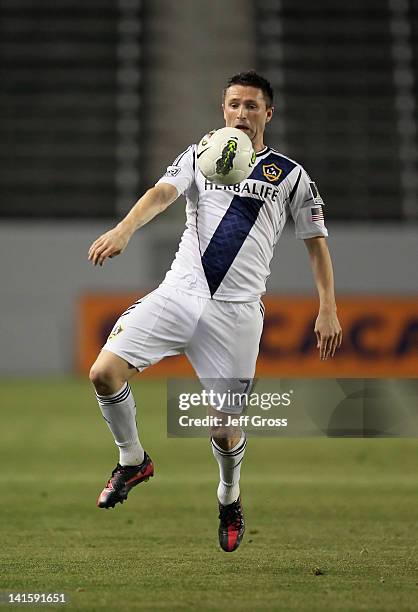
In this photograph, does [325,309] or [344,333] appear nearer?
[325,309]

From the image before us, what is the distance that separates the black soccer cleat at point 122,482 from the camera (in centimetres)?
563

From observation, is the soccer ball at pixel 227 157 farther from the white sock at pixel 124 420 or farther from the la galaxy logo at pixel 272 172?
the white sock at pixel 124 420

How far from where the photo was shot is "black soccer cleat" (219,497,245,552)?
5836 mm

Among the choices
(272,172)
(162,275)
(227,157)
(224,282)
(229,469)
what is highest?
(227,157)

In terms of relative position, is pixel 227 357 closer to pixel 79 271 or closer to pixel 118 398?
pixel 118 398

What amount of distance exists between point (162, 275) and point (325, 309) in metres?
10.2

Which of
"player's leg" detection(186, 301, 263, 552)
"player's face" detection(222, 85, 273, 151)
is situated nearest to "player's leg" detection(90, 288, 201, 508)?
"player's leg" detection(186, 301, 263, 552)

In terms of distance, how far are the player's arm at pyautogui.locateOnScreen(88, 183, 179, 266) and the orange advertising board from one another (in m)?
9.72

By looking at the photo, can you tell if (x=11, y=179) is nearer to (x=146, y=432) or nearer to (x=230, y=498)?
(x=146, y=432)

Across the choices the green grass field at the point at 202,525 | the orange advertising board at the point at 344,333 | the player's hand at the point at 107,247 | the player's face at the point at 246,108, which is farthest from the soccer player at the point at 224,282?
the orange advertising board at the point at 344,333

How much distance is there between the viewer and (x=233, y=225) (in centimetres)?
583

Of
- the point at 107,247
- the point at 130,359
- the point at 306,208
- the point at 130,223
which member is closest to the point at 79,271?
the point at 306,208

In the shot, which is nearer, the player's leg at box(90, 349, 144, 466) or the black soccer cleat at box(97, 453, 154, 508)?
the player's leg at box(90, 349, 144, 466)

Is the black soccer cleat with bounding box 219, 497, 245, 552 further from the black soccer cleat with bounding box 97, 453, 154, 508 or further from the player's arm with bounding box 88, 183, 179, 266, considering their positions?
the player's arm with bounding box 88, 183, 179, 266
